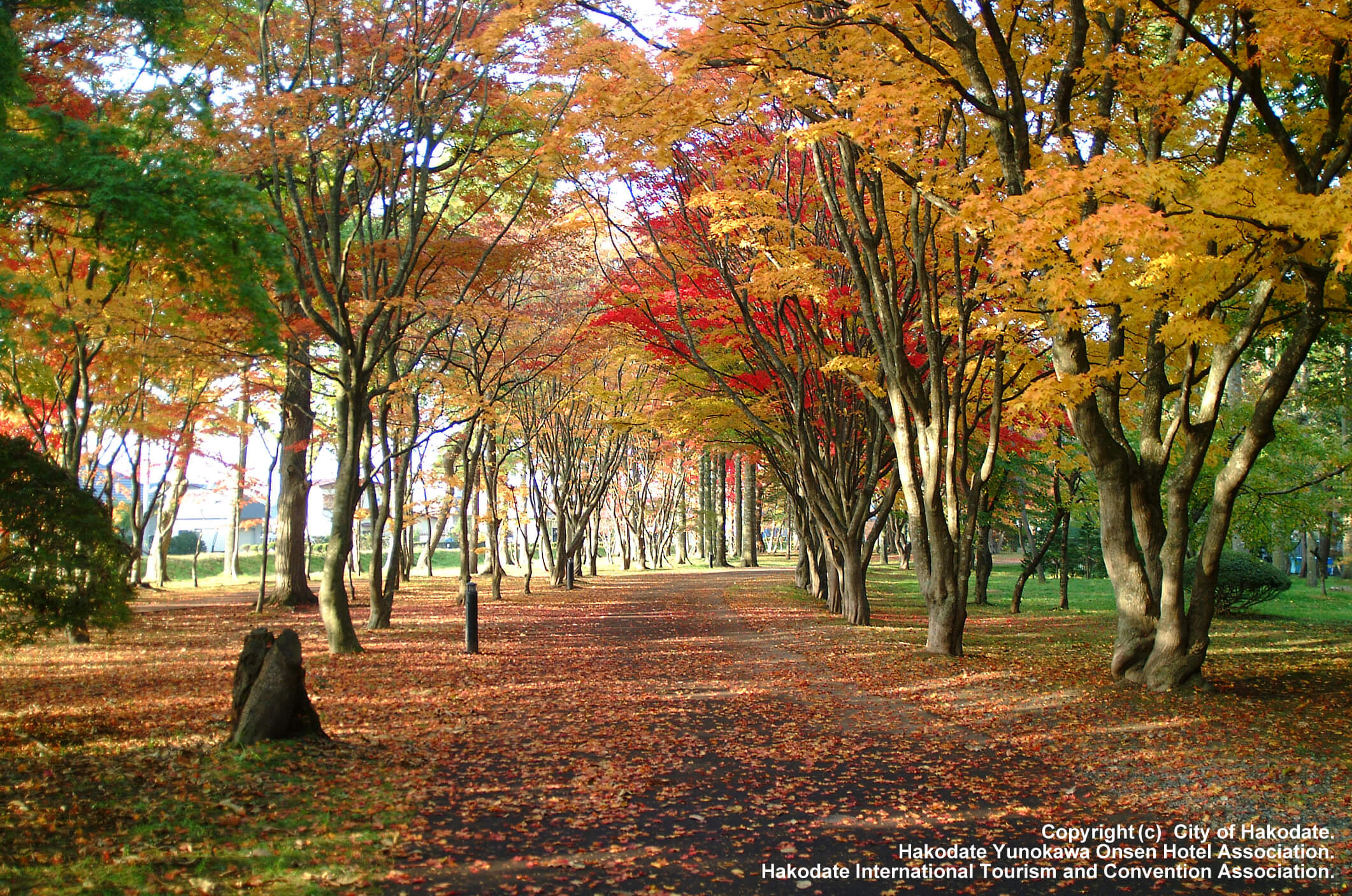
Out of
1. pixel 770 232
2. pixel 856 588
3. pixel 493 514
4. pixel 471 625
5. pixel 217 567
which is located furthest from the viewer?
pixel 217 567

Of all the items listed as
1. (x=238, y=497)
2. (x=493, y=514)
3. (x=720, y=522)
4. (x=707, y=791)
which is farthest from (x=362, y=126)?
(x=720, y=522)

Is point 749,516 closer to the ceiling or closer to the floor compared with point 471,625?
closer to the ceiling

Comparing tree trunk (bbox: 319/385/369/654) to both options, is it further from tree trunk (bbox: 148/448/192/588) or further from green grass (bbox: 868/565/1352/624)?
green grass (bbox: 868/565/1352/624)

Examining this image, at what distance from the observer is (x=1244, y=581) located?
1748 centimetres

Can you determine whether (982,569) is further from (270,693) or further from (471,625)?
(270,693)

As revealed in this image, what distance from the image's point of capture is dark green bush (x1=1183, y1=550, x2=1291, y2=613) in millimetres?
17453

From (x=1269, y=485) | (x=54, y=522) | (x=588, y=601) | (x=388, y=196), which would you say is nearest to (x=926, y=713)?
(x=54, y=522)

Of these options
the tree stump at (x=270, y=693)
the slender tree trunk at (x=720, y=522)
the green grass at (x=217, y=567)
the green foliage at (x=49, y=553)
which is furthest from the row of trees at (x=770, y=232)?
the slender tree trunk at (x=720, y=522)

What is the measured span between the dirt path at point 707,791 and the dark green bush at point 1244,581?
11749mm

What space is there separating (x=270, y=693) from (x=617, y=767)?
8.45ft

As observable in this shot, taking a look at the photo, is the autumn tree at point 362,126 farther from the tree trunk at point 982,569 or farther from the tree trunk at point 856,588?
the tree trunk at point 982,569

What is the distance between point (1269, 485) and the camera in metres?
16.8

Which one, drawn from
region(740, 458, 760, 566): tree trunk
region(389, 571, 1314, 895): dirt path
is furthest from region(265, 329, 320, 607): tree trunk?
region(740, 458, 760, 566): tree trunk

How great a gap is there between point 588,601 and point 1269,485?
14919 mm
